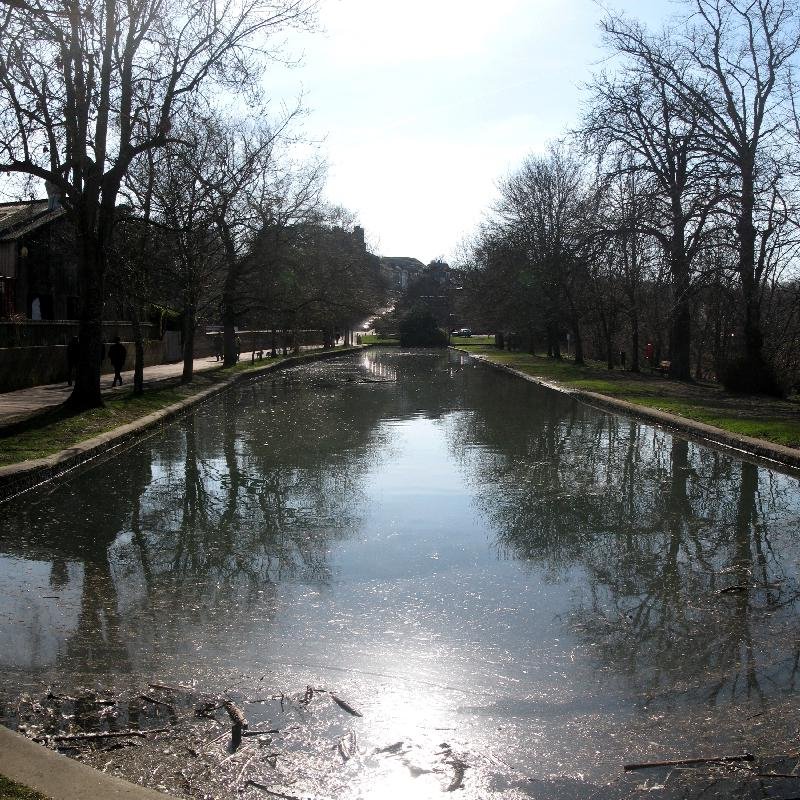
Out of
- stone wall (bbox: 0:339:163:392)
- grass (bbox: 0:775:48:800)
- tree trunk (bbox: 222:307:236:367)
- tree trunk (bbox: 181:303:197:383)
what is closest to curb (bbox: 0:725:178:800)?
grass (bbox: 0:775:48:800)

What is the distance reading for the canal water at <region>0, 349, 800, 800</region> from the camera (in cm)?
424

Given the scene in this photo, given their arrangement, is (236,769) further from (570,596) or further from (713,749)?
(570,596)

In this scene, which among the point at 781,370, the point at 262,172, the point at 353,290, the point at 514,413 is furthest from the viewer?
the point at 353,290

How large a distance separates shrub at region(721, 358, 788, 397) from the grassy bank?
1.53 feet

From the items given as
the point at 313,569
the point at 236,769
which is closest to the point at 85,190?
the point at 313,569

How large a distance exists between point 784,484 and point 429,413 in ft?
36.2

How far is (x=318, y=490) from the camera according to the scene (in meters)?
11.1

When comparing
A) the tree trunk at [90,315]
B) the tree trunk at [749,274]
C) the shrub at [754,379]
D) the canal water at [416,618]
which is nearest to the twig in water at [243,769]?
the canal water at [416,618]

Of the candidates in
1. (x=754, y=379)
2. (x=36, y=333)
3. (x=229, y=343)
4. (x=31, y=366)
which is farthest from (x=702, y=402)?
(x=229, y=343)

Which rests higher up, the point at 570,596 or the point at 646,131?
the point at 646,131

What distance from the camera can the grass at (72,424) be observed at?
1353 centimetres

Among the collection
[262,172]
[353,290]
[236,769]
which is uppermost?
[262,172]

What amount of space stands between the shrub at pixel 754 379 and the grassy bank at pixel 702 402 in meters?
0.47

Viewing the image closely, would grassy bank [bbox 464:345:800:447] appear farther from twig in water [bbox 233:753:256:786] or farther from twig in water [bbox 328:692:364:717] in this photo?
twig in water [bbox 233:753:256:786]
